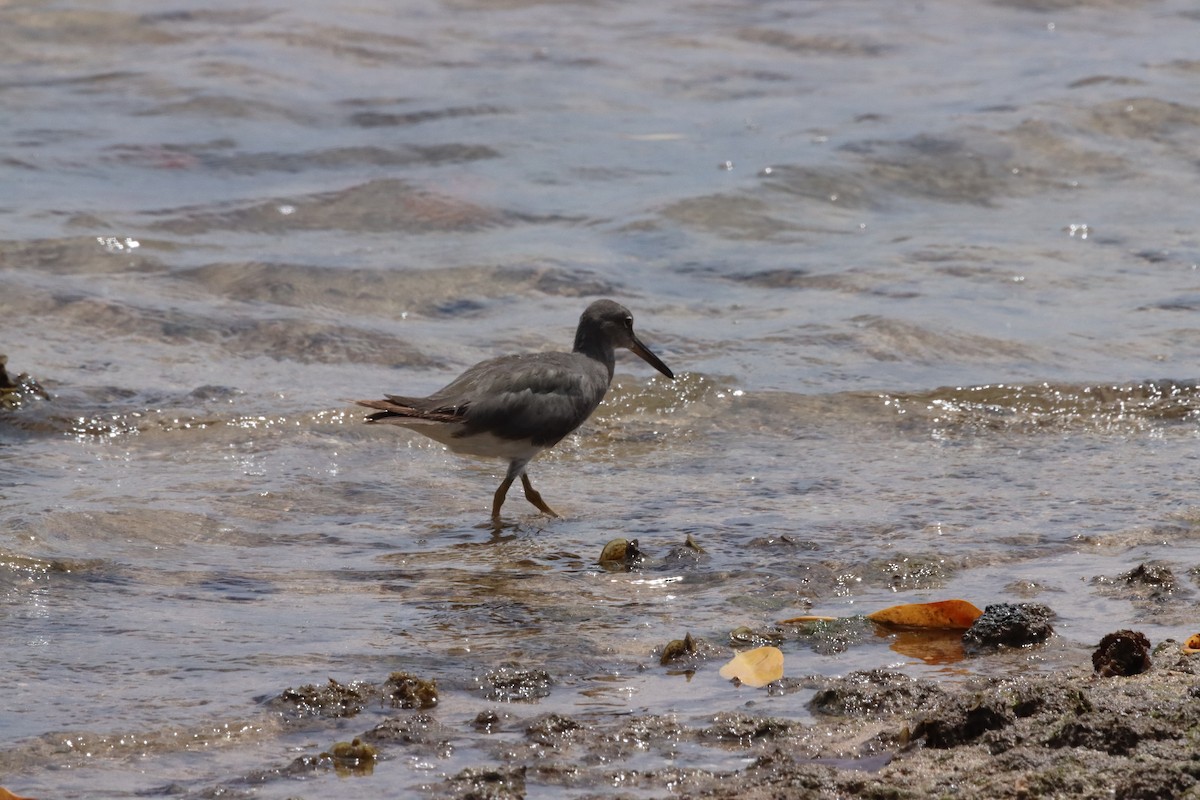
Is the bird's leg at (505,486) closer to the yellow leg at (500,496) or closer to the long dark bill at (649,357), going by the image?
the yellow leg at (500,496)

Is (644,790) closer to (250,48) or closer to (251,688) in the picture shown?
(251,688)

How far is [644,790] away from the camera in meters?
3.39

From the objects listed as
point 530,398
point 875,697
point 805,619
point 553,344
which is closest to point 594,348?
point 530,398

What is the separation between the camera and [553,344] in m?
8.73

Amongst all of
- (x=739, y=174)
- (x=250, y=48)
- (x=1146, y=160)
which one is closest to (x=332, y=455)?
(x=739, y=174)

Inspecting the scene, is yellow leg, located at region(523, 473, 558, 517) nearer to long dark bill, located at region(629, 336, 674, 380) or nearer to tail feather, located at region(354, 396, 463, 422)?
tail feather, located at region(354, 396, 463, 422)

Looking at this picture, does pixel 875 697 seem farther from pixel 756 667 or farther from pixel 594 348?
pixel 594 348

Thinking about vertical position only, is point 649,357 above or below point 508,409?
below

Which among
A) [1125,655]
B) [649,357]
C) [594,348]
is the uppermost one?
[1125,655]

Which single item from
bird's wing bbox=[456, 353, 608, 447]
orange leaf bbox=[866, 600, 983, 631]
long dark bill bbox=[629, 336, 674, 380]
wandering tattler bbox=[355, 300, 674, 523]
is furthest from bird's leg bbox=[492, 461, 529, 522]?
orange leaf bbox=[866, 600, 983, 631]

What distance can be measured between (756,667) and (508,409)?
7.94 feet

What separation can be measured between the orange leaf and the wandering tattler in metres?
1.99

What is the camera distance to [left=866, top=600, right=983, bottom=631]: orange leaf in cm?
452

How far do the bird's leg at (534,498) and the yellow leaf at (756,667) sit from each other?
2120 millimetres
